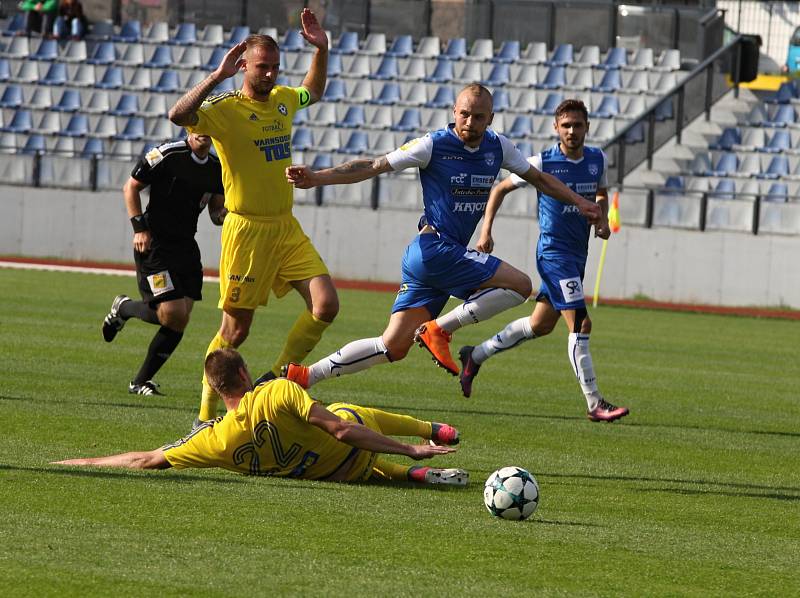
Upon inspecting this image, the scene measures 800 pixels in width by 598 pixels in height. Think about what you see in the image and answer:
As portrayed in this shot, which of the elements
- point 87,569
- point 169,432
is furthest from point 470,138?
point 87,569

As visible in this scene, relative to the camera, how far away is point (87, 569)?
5754 millimetres

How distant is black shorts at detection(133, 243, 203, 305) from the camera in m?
11.5

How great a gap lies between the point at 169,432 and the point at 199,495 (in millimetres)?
2288

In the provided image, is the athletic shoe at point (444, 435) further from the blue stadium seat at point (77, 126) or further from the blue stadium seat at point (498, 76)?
the blue stadium seat at point (77, 126)

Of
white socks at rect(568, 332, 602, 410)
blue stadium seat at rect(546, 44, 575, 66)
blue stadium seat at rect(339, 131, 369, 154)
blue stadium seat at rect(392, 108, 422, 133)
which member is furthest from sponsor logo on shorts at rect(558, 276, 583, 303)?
blue stadium seat at rect(546, 44, 575, 66)

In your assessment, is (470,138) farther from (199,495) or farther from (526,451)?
(199,495)

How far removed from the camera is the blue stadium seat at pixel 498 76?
110 ft

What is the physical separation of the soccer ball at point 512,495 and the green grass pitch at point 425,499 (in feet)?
0.28

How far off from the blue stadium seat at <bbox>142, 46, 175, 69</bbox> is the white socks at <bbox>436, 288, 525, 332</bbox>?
2665 centimetres

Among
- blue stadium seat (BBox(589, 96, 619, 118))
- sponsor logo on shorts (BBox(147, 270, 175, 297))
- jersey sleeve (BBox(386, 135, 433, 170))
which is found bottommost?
sponsor logo on shorts (BBox(147, 270, 175, 297))

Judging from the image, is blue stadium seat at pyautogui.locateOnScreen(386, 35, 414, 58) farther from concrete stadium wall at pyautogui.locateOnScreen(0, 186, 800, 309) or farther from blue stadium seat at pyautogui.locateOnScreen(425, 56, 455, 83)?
concrete stadium wall at pyautogui.locateOnScreen(0, 186, 800, 309)

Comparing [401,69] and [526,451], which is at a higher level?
[401,69]

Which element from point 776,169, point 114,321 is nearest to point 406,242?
point 776,169

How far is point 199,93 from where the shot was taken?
9.05 meters
